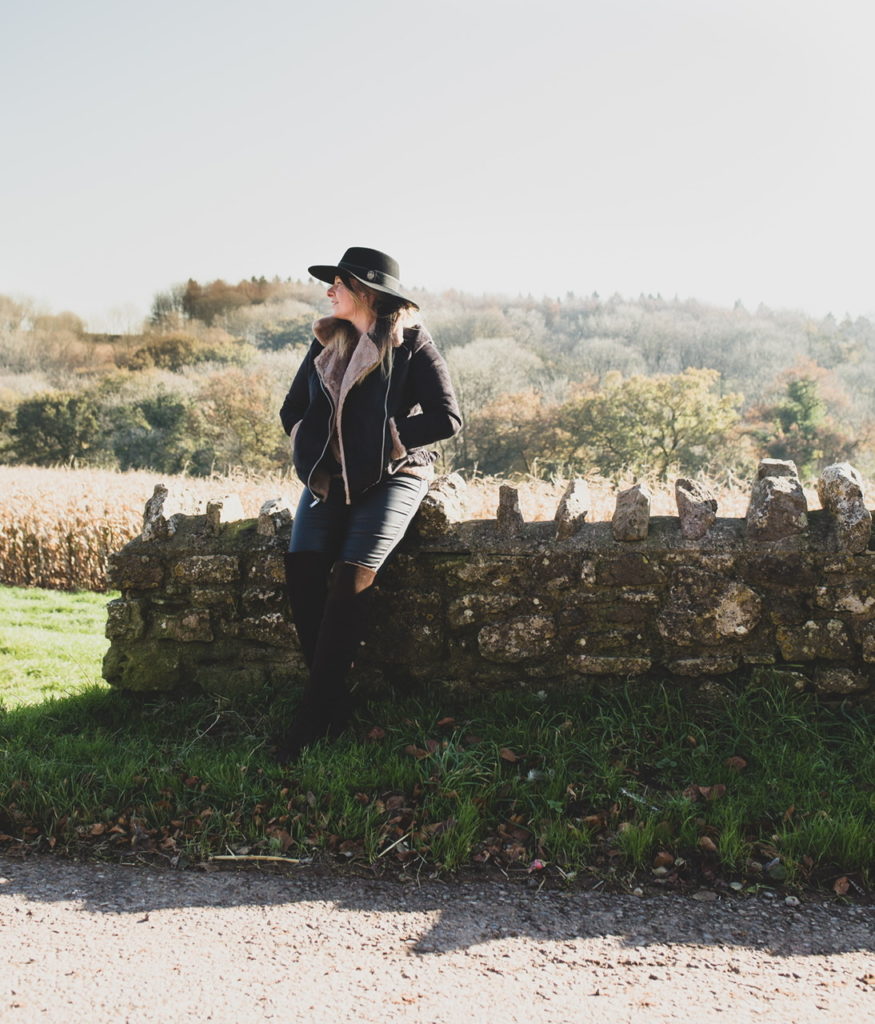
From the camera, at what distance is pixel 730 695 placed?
12.6ft

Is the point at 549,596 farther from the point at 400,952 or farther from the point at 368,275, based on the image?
the point at 400,952

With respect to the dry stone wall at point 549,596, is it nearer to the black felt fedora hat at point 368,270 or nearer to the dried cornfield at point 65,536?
the black felt fedora hat at point 368,270

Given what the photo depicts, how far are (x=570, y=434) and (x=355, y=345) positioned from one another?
58.0ft

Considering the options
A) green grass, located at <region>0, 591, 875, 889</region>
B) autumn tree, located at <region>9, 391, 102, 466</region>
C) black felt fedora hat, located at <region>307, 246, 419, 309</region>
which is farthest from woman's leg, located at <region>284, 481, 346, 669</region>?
autumn tree, located at <region>9, 391, 102, 466</region>

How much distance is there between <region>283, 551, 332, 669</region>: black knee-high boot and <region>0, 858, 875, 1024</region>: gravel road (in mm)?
1187

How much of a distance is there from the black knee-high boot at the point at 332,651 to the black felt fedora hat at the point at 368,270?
1.28 meters

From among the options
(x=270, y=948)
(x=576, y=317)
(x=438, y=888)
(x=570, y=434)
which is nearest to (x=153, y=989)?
(x=270, y=948)

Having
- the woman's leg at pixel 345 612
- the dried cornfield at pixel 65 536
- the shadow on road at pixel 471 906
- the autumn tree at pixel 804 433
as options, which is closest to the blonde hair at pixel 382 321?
the woman's leg at pixel 345 612

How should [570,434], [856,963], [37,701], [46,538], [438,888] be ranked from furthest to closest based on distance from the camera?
[570,434] < [46,538] < [37,701] < [438,888] < [856,963]

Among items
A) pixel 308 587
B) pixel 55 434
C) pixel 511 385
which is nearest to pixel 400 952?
pixel 308 587

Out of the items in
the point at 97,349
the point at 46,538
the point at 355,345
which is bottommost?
the point at 46,538

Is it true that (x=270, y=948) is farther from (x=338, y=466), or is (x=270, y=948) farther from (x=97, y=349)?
(x=97, y=349)

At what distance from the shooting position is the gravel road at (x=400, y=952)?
7.25ft

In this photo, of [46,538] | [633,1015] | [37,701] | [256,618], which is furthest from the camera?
[46,538]
